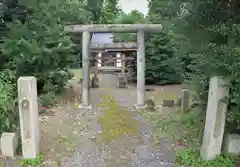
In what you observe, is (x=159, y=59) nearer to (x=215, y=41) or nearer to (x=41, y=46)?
(x=41, y=46)

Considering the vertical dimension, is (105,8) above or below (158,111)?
above

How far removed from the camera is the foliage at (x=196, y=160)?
3.04 m

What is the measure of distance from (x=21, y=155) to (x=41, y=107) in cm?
225

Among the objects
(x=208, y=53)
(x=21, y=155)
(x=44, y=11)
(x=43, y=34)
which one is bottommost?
(x=21, y=155)

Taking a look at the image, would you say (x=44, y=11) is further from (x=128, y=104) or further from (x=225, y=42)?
(x=225, y=42)

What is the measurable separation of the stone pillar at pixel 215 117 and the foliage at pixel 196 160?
0.07 meters

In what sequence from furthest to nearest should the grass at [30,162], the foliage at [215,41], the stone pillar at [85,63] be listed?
the stone pillar at [85,63] < the grass at [30,162] < the foliage at [215,41]

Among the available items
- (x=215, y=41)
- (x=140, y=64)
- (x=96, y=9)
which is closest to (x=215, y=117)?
(x=215, y=41)

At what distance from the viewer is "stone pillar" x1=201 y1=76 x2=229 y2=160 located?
2.91 m

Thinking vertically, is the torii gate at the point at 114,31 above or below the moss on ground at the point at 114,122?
above

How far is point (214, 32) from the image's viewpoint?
3.09 m

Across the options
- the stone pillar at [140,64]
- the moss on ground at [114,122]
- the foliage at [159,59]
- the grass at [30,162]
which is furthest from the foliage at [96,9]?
the grass at [30,162]

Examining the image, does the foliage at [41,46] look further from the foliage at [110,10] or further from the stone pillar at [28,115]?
the foliage at [110,10]

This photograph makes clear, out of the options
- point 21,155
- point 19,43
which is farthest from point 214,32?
point 19,43
